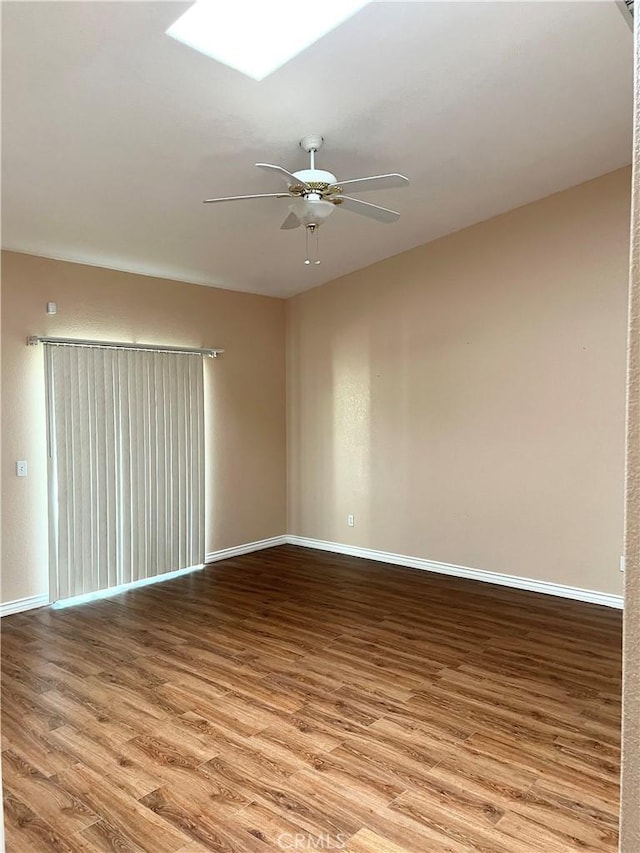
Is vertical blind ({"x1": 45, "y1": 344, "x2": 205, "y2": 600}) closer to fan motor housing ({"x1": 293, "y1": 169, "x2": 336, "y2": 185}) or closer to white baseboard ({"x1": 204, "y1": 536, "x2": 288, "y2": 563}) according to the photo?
white baseboard ({"x1": 204, "y1": 536, "x2": 288, "y2": 563})

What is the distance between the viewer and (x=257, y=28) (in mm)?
2799

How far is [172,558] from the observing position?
5.58m

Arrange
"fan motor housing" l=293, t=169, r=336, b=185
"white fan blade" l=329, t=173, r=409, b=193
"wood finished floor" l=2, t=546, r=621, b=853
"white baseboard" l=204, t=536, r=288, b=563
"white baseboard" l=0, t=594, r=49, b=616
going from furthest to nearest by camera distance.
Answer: "white baseboard" l=204, t=536, r=288, b=563
"white baseboard" l=0, t=594, r=49, b=616
"fan motor housing" l=293, t=169, r=336, b=185
"white fan blade" l=329, t=173, r=409, b=193
"wood finished floor" l=2, t=546, r=621, b=853

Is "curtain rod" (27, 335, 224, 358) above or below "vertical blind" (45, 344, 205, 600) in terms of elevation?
above

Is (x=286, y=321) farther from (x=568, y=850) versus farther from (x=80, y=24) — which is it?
(x=568, y=850)

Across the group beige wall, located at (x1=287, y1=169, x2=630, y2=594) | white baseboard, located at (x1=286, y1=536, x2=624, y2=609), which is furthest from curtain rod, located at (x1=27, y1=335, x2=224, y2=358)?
white baseboard, located at (x1=286, y1=536, x2=624, y2=609)

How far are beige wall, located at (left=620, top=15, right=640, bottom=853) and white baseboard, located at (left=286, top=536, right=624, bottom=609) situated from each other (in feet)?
14.3

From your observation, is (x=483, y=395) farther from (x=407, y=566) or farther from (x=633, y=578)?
(x=633, y=578)

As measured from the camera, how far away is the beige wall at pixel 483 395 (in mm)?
4695

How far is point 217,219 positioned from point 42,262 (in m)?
1.43

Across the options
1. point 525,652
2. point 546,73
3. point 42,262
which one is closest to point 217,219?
point 42,262

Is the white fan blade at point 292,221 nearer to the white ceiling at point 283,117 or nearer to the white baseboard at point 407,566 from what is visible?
the white ceiling at point 283,117

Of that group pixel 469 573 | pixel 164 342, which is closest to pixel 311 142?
pixel 164 342

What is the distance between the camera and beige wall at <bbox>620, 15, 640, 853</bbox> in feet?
2.06
